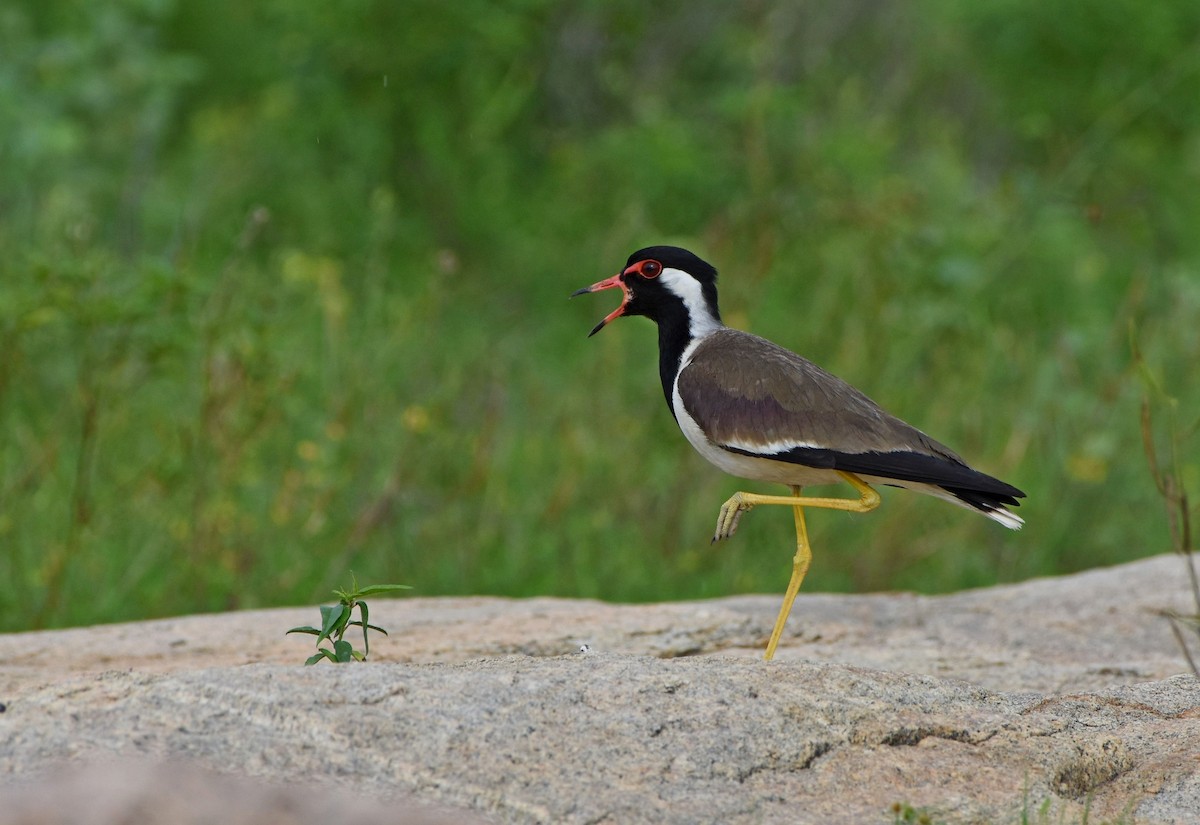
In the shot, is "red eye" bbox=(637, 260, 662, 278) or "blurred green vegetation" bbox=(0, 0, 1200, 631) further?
"blurred green vegetation" bbox=(0, 0, 1200, 631)

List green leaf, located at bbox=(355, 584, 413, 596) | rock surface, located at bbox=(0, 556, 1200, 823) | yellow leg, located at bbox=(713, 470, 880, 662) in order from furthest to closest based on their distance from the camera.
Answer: yellow leg, located at bbox=(713, 470, 880, 662) → green leaf, located at bbox=(355, 584, 413, 596) → rock surface, located at bbox=(0, 556, 1200, 823)

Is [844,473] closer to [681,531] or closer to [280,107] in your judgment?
[681,531]

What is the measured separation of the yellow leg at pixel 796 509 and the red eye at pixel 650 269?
0.86 m

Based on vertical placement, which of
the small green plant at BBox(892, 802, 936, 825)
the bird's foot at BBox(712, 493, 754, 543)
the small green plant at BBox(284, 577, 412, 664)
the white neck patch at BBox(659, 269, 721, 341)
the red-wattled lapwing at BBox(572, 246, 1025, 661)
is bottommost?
the small green plant at BBox(892, 802, 936, 825)

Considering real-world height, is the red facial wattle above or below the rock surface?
above

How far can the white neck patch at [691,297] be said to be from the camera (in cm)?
509

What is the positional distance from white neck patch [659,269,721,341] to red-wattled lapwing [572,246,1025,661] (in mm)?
129

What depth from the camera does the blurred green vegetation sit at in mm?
6227

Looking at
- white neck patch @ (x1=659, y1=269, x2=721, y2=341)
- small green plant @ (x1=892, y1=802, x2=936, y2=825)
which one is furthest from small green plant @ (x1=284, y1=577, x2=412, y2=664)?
white neck patch @ (x1=659, y1=269, x2=721, y2=341)

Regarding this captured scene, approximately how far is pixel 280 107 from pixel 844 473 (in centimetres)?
655

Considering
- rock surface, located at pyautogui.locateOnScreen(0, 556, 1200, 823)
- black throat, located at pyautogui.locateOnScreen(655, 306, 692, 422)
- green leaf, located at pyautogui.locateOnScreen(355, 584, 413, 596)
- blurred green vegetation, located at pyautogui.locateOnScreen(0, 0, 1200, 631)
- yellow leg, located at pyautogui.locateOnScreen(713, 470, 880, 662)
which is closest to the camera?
rock surface, located at pyautogui.locateOnScreen(0, 556, 1200, 823)

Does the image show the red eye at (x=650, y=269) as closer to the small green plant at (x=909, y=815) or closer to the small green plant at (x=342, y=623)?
the small green plant at (x=342, y=623)

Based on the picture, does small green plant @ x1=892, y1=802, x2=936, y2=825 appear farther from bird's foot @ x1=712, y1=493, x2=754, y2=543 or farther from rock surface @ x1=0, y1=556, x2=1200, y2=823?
bird's foot @ x1=712, y1=493, x2=754, y2=543

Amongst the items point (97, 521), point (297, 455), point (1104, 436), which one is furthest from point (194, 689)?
point (1104, 436)
